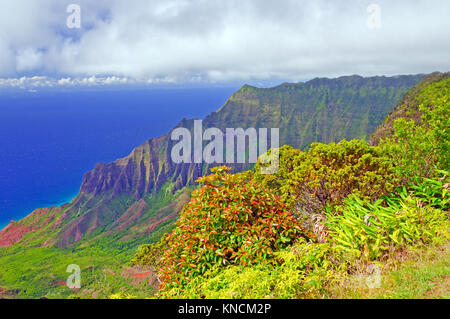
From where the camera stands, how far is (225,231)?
4672 mm

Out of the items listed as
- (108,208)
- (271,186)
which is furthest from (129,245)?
(271,186)

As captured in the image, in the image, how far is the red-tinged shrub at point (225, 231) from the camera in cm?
445

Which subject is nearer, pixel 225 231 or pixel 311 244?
pixel 311 244

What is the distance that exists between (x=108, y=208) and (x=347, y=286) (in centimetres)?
20464

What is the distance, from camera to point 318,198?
7.26 m

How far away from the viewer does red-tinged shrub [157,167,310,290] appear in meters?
4.45

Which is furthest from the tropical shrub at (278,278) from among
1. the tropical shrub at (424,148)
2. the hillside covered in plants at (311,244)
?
the tropical shrub at (424,148)

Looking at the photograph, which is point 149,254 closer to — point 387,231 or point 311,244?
point 311,244

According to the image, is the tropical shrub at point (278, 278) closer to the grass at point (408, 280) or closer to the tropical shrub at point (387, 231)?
the grass at point (408, 280)

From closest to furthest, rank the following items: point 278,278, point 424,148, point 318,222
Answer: point 278,278, point 318,222, point 424,148

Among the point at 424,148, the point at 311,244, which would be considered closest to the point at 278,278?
the point at 311,244
